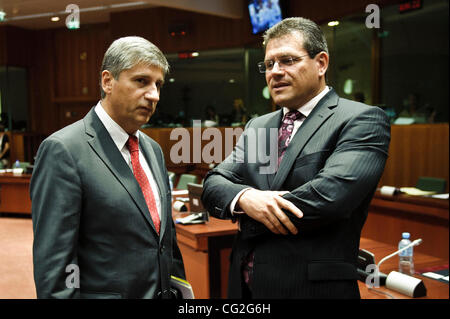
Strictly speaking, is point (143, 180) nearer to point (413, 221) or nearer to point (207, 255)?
point (207, 255)

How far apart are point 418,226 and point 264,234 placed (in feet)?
9.83

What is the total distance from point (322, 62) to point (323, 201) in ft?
1.58

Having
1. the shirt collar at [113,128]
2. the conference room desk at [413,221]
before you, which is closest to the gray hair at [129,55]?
the shirt collar at [113,128]

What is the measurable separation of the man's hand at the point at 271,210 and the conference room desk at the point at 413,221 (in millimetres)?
2844

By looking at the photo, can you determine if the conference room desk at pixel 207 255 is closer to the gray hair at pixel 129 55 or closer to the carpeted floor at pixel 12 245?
the carpeted floor at pixel 12 245

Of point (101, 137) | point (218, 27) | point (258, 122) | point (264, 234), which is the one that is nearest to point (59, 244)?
point (101, 137)

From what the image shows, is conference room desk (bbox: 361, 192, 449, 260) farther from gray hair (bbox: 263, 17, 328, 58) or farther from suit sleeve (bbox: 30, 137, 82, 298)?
suit sleeve (bbox: 30, 137, 82, 298)

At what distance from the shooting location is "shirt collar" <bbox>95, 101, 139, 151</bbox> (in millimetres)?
1356

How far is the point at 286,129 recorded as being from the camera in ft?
4.94

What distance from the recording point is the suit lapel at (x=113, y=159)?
1278 mm

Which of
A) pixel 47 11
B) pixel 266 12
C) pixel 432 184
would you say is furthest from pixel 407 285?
pixel 266 12

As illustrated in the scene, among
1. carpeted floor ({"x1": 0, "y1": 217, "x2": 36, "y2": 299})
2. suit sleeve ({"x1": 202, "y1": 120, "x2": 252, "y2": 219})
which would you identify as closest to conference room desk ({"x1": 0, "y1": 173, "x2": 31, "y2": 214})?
carpeted floor ({"x1": 0, "y1": 217, "x2": 36, "y2": 299})

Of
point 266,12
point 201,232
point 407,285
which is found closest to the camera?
point 407,285

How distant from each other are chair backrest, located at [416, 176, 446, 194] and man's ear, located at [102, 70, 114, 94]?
3618mm
